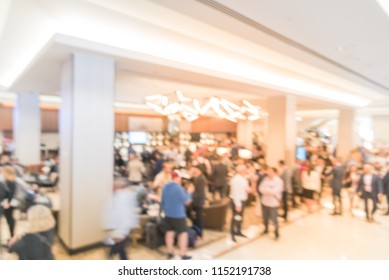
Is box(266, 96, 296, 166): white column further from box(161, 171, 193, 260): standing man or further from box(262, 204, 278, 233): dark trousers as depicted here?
box(161, 171, 193, 260): standing man

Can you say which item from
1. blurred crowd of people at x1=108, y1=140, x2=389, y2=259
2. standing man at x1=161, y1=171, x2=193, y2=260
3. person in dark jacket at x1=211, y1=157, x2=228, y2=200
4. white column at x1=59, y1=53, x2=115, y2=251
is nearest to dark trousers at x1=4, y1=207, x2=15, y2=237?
white column at x1=59, y1=53, x2=115, y2=251

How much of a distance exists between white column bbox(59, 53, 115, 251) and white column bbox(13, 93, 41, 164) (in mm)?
5646

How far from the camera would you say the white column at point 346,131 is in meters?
12.0

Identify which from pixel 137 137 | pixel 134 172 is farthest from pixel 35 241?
pixel 137 137

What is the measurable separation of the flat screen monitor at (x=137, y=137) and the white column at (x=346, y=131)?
10015 millimetres

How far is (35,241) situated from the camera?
2.57 m

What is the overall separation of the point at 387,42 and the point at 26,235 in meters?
5.82

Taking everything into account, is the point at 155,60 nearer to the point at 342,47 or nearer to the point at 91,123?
the point at 91,123

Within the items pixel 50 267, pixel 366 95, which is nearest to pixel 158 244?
pixel 50 267

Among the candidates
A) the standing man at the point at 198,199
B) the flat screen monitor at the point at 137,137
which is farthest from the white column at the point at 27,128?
the standing man at the point at 198,199

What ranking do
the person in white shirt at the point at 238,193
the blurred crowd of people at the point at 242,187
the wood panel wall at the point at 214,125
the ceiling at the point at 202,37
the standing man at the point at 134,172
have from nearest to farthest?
the ceiling at the point at 202,37 → the blurred crowd of people at the point at 242,187 → the person in white shirt at the point at 238,193 → the standing man at the point at 134,172 → the wood panel wall at the point at 214,125

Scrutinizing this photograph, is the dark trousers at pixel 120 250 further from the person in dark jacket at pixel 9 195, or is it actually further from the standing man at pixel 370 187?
the standing man at pixel 370 187

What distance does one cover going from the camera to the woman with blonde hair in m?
2.54

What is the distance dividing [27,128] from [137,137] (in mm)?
4567
